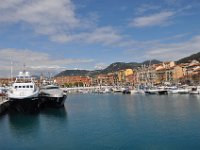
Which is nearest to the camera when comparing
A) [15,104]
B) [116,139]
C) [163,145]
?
[163,145]

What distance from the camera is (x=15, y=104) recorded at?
177ft

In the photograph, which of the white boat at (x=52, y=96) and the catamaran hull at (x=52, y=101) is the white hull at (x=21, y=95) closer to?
the white boat at (x=52, y=96)

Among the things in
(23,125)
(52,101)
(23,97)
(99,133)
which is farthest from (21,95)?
(99,133)

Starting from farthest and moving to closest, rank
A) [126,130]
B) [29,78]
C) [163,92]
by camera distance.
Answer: [163,92], [29,78], [126,130]

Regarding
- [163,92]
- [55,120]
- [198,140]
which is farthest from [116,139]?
[163,92]

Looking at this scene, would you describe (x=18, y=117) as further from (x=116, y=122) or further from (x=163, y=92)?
(x=163, y=92)

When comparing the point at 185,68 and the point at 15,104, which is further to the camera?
the point at 185,68

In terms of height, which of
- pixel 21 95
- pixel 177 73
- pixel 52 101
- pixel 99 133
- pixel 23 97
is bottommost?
pixel 99 133

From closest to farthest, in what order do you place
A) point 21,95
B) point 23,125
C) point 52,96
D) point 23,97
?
point 23,125 < point 23,97 < point 21,95 < point 52,96

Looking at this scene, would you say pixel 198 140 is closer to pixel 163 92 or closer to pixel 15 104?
pixel 15 104

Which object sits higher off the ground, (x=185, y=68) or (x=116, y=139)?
(x=185, y=68)

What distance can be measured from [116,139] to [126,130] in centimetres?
572

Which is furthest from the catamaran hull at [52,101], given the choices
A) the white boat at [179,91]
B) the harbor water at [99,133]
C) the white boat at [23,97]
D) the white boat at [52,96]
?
the white boat at [179,91]

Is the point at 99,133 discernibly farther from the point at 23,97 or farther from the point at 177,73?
the point at 177,73
